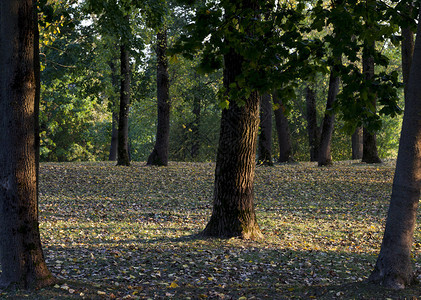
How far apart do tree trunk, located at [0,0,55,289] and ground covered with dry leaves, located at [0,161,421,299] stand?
0.50 m

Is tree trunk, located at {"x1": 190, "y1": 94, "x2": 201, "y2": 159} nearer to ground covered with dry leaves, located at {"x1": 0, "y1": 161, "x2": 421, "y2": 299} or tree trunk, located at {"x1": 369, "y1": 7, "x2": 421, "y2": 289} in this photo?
ground covered with dry leaves, located at {"x1": 0, "y1": 161, "x2": 421, "y2": 299}

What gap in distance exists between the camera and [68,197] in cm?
1480

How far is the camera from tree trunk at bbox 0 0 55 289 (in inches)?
204

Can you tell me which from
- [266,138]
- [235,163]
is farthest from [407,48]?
[235,163]

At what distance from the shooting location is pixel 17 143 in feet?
17.1

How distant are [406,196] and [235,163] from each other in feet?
13.1

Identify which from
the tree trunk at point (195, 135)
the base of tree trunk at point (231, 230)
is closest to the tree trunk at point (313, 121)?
the tree trunk at point (195, 135)

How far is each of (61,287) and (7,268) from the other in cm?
70

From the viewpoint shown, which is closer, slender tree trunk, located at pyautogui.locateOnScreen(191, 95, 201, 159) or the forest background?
the forest background

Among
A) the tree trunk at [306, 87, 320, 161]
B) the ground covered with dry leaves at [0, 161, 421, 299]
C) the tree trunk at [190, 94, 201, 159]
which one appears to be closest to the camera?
the ground covered with dry leaves at [0, 161, 421, 299]

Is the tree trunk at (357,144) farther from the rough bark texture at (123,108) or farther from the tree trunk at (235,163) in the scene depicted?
the tree trunk at (235,163)

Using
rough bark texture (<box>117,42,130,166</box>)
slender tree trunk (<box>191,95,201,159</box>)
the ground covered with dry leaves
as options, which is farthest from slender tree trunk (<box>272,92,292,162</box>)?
slender tree trunk (<box>191,95,201,159</box>)

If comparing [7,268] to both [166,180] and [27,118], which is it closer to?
[27,118]

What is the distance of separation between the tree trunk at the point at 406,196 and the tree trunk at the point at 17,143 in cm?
445
